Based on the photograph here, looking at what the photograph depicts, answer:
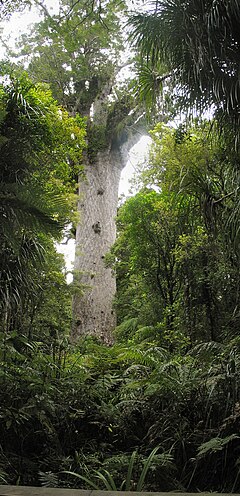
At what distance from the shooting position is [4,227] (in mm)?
4227

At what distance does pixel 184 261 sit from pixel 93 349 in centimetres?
166

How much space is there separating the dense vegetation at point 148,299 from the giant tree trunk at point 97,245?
1.49ft

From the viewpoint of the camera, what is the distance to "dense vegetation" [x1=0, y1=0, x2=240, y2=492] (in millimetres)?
2844

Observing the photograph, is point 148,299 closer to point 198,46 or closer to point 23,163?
point 23,163

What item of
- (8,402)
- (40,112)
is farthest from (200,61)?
(8,402)

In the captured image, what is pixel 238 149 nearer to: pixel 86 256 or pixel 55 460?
pixel 55 460

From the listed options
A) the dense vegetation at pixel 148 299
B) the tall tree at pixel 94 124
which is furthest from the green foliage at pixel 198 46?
the tall tree at pixel 94 124

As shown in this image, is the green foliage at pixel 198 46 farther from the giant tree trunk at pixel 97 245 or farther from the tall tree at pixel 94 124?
the giant tree trunk at pixel 97 245

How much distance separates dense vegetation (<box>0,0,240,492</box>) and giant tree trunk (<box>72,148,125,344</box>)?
0.46 meters

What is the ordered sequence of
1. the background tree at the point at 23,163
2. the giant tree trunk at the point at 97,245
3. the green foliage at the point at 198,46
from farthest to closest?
the giant tree trunk at the point at 97,245 < the background tree at the point at 23,163 < the green foliage at the point at 198,46

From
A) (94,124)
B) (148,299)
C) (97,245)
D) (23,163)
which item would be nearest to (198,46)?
(23,163)

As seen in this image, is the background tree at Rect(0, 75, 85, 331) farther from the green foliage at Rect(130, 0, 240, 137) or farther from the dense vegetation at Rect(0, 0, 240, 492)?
the green foliage at Rect(130, 0, 240, 137)

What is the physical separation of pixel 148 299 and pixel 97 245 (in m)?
3.01

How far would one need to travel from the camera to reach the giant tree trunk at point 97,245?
8.80 metres
